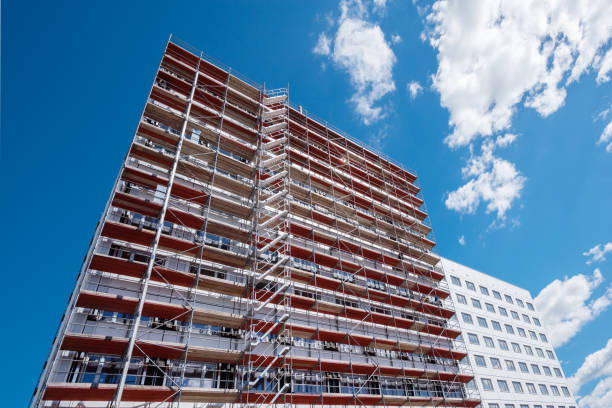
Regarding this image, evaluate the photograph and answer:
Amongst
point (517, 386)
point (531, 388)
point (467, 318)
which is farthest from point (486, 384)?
point (531, 388)

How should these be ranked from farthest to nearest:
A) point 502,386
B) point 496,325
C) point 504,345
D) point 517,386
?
point 496,325
point 504,345
point 517,386
point 502,386

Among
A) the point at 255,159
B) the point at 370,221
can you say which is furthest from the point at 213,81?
the point at 370,221

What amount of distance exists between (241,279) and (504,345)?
106ft

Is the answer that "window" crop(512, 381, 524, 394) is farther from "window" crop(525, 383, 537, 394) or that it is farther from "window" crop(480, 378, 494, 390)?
"window" crop(480, 378, 494, 390)

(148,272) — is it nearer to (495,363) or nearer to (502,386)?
(502,386)

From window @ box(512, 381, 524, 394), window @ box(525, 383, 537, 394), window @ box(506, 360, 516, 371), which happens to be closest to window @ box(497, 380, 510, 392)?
window @ box(512, 381, 524, 394)

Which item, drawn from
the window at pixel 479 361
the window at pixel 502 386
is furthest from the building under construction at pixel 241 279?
the window at pixel 502 386

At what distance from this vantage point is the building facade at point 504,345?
107ft

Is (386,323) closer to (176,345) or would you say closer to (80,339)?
(176,345)

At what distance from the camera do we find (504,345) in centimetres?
3700

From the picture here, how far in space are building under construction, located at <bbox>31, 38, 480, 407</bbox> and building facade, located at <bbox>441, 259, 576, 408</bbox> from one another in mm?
3226

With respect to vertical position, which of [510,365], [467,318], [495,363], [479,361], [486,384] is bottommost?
[486,384]

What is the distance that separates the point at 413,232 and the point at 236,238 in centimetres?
2117

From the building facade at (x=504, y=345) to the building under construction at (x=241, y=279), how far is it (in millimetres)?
3226
